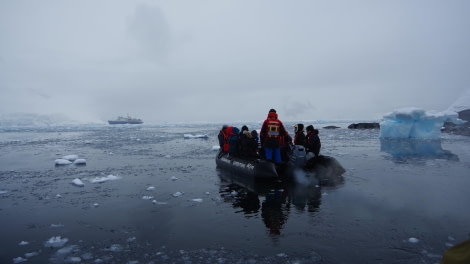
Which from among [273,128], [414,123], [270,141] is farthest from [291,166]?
[414,123]

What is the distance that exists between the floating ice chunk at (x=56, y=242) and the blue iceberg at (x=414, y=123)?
24.5 meters

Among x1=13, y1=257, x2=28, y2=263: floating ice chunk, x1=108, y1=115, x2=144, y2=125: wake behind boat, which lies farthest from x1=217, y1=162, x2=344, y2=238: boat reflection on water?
x1=108, y1=115, x2=144, y2=125: wake behind boat

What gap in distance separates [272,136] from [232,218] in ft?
11.5

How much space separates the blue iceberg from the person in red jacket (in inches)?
732

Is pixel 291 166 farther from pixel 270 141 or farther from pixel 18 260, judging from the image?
pixel 18 260

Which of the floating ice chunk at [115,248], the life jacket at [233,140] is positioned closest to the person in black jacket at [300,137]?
the life jacket at [233,140]

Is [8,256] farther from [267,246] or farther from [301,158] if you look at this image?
[301,158]

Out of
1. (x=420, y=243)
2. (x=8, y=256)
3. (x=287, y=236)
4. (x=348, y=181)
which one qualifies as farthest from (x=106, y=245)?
(x=348, y=181)

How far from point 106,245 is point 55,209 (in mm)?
2643

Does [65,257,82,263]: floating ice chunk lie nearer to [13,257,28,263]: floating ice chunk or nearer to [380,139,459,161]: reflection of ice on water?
[13,257,28,263]: floating ice chunk

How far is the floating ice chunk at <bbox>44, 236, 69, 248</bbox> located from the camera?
4898 mm

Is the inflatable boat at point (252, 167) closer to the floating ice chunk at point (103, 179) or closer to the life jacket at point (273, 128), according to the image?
the life jacket at point (273, 128)

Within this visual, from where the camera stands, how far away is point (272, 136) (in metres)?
8.97

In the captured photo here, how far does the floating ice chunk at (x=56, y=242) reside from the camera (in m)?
4.90
